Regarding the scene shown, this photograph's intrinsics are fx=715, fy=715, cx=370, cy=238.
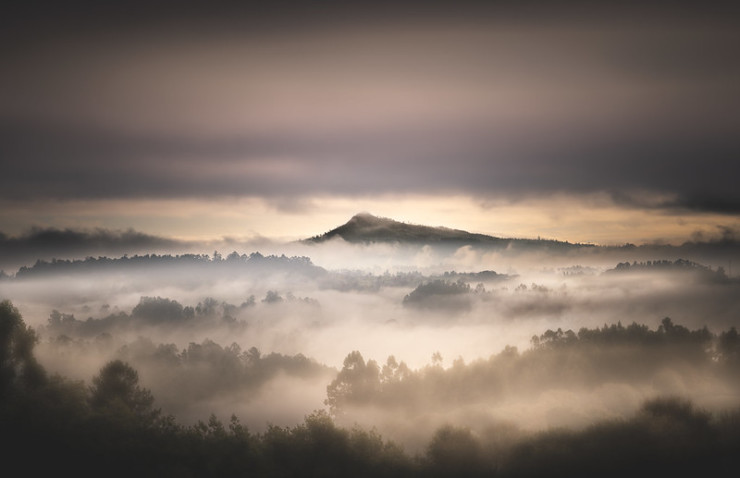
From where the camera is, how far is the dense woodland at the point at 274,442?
90.9 metres

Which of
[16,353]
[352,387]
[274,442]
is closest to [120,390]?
[16,353]

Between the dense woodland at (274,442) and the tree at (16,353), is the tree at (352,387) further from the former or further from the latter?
the tree at (16,353)

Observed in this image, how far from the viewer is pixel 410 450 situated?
136 meters

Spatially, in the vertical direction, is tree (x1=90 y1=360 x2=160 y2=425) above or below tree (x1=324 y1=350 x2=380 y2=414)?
above

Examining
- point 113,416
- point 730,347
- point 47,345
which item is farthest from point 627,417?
point 47,345

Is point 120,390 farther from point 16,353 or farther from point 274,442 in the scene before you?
point 274,442

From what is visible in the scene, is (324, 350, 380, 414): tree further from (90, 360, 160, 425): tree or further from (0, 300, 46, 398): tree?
(0, 300, 46, 398): tree

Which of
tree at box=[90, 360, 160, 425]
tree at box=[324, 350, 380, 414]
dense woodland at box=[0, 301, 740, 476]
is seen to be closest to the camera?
dense woodland at box=[0, 301, 740, 476]

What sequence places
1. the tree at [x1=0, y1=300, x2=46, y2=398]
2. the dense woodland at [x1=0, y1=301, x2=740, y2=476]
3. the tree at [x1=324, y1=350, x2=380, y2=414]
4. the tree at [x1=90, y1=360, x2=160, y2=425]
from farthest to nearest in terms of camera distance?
the tree at [x1=324, y1=350, x2=380, y2=414]
the tree at [x1=90, y1=360, x2=160, y2=425]
the tree at [x1=0, y1=300, x2=46, y2=398]
the dense woodland at [x1=0, y1=301, x2=740, y2=476]

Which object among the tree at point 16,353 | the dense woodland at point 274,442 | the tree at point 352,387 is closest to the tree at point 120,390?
the dense woodland at point 274,442

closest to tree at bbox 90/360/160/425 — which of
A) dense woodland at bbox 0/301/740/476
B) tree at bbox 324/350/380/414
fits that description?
dense woodland at bbox 0/301/740/476

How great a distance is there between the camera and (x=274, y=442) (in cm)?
10744

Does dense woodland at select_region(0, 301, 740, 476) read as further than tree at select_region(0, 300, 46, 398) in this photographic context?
No

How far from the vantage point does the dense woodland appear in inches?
3580
